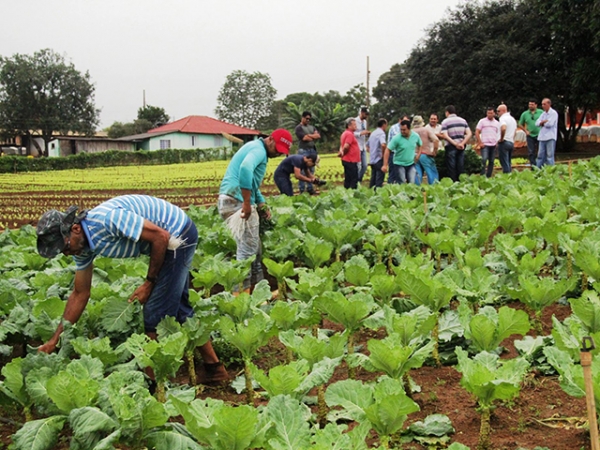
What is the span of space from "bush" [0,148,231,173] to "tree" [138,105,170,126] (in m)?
29.1

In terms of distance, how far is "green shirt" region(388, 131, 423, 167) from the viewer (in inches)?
456

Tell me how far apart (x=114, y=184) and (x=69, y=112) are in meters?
43.7

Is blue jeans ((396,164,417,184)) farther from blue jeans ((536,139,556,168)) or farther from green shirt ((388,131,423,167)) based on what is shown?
blue jeans ((536,139,556,168))

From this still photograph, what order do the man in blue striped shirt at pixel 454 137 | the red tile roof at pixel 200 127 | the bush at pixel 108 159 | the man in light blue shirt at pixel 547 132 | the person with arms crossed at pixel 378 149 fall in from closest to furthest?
the man in blue striped shirt at pixel 454 137, the man in light blue shirt at pixel 547 132, the person with arms crossed at pixel 378 149, the bush at pixel 108 159, the red tile roof at pixel 200 127

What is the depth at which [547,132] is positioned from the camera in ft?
44.6

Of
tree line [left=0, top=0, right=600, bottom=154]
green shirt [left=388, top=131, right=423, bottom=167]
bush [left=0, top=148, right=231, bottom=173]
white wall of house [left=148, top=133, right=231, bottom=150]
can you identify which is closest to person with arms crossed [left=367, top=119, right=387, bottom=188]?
green shirt [left=388, top=131, right=423, bottom=167]

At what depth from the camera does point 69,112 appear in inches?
2613

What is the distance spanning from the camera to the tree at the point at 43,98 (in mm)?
63312

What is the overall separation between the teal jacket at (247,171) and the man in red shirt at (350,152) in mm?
6431

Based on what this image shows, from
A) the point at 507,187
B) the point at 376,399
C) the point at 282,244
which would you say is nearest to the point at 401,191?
the point at 507,187

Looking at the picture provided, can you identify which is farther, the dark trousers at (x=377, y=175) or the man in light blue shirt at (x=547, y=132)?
the dark trousers at (x=377, y=175)

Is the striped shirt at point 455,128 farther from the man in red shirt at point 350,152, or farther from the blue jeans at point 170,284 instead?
the blue jeans at point 170,284

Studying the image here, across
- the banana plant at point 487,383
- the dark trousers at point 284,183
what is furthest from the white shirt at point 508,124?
the banana plant at point 487,383

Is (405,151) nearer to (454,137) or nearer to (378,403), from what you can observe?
(454,137)
